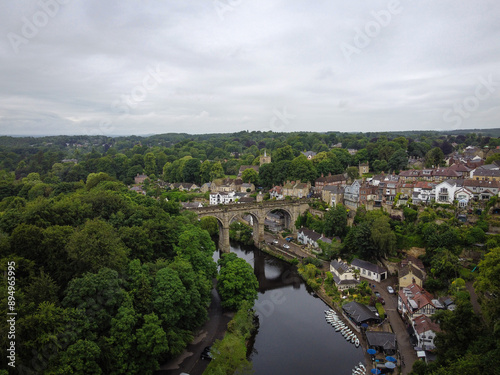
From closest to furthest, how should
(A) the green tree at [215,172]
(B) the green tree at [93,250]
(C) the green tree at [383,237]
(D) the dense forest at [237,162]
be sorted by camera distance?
(B) the green tree at [93,250]
(C) the green tree at [383,237]
(D) the dense forest at [237,162]
(A) the green tree at [215,172]

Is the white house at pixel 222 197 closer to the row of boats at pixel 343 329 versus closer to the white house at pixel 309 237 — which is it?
the white house at pixel 309 237

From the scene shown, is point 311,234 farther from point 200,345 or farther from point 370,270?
point 200,345

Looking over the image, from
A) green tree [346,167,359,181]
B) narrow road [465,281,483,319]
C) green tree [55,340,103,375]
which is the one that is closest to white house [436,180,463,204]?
narrow road [465,281,483,319]

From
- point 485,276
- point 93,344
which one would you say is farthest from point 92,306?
point 485,276

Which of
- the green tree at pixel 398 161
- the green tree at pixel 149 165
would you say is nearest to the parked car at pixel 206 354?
the green tree at pixel 398 161

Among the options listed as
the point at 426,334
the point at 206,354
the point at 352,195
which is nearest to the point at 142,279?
the point at 206,354

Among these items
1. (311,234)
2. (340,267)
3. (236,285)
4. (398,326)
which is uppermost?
(236,285)
